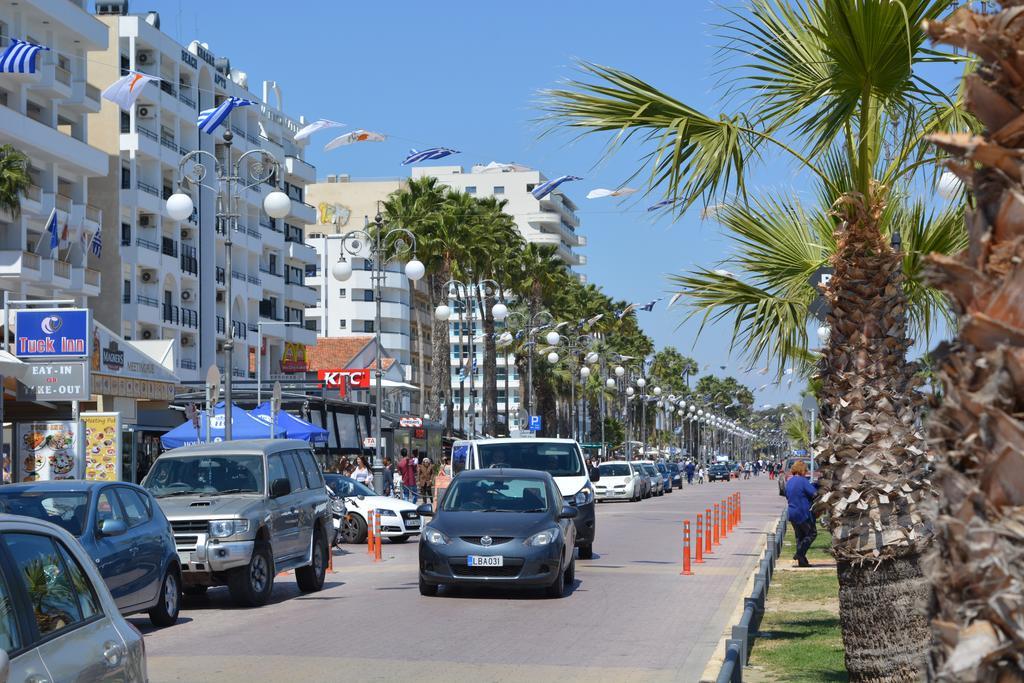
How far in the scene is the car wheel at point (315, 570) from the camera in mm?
19375

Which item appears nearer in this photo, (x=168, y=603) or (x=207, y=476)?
(x=168, y=603)

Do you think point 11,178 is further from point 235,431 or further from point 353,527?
point 353,527

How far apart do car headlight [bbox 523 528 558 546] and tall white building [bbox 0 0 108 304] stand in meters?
34.2

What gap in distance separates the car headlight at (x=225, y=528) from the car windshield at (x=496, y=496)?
3.10 meters

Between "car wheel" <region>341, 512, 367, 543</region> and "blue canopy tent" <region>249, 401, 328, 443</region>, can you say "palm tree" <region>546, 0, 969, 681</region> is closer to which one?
"car wheel" <region>341, 512, 367, 543</region>

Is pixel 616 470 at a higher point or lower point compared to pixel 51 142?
lower

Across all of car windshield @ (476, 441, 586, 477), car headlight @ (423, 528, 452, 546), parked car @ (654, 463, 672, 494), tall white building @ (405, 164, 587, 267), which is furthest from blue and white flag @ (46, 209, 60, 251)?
tall white building @ (405, 164, 587, 267)

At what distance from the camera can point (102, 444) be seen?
25.3 meters

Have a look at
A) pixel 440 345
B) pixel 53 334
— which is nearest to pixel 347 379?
pixel 440 345

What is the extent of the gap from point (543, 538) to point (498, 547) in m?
0.59

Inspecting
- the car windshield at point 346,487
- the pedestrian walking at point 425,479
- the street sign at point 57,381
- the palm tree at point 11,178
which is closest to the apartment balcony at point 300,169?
the palm tree at point 11,178

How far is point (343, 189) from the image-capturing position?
419 feet

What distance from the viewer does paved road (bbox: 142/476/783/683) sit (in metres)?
12.0

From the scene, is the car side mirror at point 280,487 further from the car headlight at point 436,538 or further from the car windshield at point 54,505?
the car windshield at point 54,505
